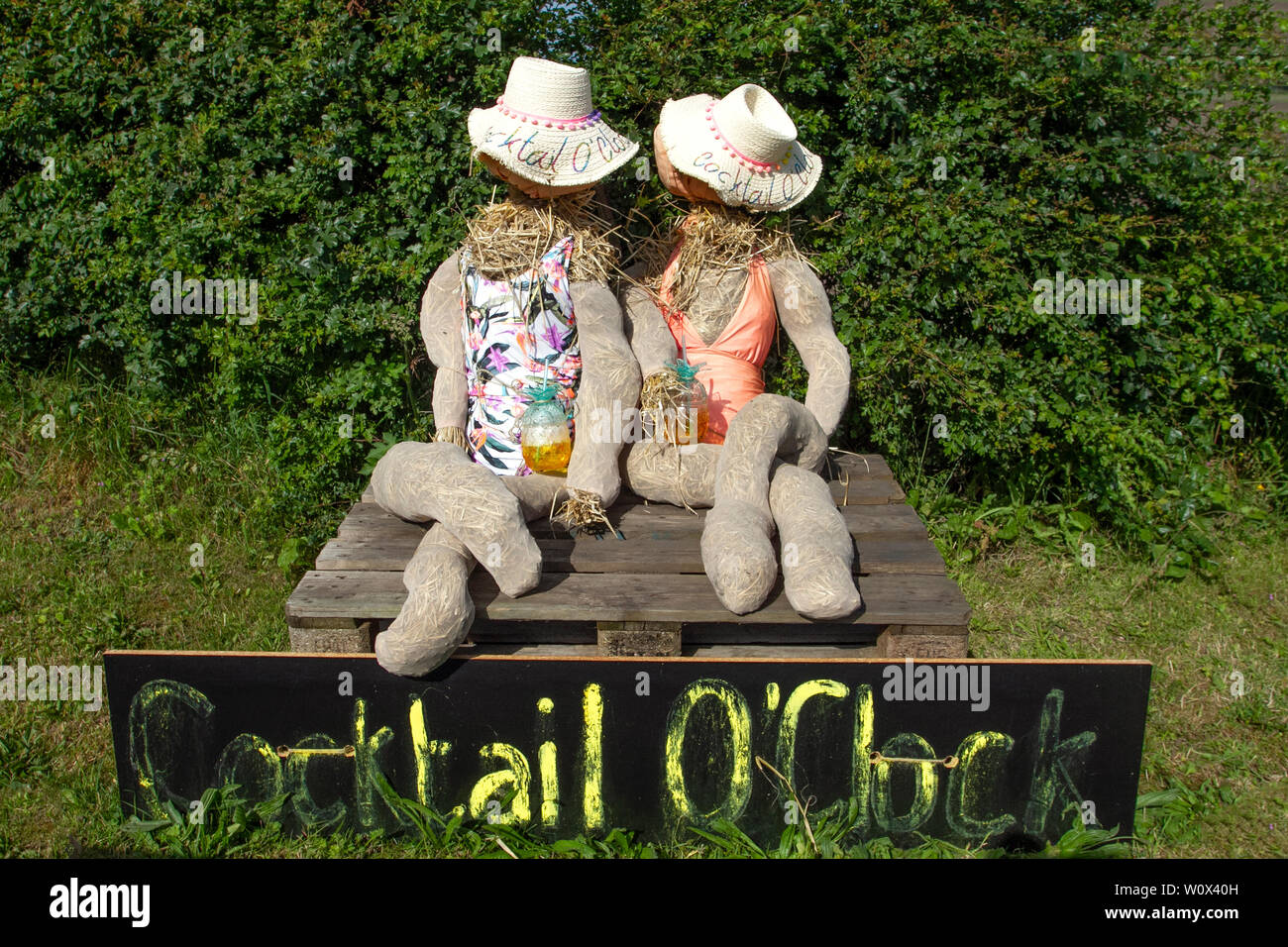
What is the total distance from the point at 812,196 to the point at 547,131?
4.15 feet

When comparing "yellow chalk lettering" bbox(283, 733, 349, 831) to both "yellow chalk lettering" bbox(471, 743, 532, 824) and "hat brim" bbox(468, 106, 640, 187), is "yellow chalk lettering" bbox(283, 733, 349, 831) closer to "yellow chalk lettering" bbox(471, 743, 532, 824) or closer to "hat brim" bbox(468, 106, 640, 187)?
"yellow chalk lettering" bbox(471, 743, 532, 824)

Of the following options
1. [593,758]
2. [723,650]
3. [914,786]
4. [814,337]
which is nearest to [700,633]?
[723,650]

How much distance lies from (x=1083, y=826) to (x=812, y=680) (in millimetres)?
845

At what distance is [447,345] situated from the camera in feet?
11.8

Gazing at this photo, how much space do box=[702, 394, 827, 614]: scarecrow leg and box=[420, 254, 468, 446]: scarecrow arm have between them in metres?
0.91

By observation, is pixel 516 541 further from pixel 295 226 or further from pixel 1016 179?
pixel 1016 179

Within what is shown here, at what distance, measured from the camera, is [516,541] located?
2.90m

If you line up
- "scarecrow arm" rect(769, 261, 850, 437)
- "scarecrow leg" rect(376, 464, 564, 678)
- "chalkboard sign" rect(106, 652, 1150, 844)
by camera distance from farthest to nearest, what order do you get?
"scarecrow arm" rect(769, 261, 850, 437)
"chalkboard sign" rect(106, 652, 1150, 844)
"scarecrow leg" rect(376, 464, 564, 678)

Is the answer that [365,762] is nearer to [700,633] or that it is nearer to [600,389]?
[700,633]

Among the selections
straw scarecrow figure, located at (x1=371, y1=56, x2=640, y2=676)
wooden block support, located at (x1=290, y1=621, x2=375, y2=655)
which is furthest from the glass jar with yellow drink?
wooden block support, located at (x1=290, y1=621, x2=375, y2=655)

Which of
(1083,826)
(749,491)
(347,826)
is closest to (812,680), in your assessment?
(749,491)

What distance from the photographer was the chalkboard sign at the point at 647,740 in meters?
2.86

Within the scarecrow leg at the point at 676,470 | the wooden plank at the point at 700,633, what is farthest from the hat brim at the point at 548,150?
the wooden plank at the point at 700,633

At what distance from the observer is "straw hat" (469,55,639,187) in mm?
3223
